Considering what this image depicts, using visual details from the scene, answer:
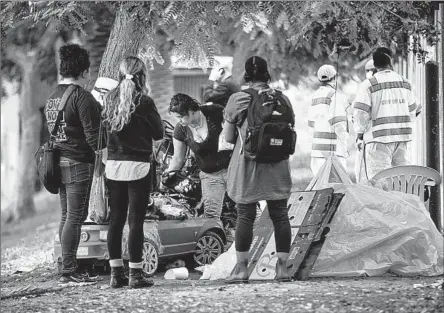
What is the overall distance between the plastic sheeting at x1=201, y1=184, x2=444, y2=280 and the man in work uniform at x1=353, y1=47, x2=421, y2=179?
3.97 feet

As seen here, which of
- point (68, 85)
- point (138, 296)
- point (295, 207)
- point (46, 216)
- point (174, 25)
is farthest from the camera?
point (46, 216)

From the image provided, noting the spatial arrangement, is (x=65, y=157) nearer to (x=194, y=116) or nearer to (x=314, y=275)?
(x=194, y=116)

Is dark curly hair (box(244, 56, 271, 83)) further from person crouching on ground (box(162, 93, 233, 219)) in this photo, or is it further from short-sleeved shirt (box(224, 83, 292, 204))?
person crouching on ground (box(162, 93, 233, 219))

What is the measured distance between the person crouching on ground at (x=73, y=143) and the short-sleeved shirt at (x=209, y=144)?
50.2 inches

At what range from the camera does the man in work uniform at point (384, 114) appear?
30.8ft

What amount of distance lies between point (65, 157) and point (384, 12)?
10.7 feet

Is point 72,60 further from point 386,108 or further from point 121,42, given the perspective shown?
point 386,108

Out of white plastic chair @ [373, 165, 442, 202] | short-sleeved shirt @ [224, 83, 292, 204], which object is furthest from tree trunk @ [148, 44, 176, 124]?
short-sleeved shirt @ [224, 83, 292, 204]

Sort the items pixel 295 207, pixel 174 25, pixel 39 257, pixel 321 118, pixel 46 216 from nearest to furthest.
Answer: pixel 295 207, pixel 174 25, pixel 321 118, pixel 39 257, pixel 46 216

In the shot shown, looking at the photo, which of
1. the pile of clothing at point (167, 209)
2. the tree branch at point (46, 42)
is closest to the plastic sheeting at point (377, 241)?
the pile of clothing at point (167, 209)

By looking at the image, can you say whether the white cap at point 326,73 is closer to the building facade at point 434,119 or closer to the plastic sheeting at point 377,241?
the building facade at point 434,119

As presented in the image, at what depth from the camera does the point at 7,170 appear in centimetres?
2178

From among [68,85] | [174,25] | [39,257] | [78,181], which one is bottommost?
[39,257]

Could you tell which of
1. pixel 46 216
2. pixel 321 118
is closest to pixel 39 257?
pixel 321 118
